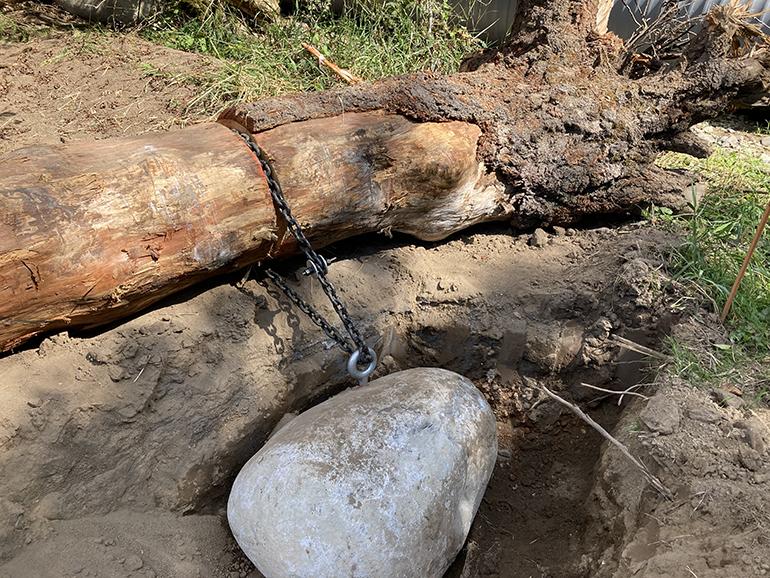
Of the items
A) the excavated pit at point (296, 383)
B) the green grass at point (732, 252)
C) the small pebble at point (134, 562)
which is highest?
the green grass at point (732, 252)

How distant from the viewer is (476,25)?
575 centimetres

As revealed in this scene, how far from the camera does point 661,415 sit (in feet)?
7.25

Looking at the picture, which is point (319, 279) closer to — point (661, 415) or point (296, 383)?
point (296, 383)

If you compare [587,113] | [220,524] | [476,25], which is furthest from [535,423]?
[476,25]

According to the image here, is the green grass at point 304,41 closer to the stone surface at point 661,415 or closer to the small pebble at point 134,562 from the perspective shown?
the small pebble at point 134,562

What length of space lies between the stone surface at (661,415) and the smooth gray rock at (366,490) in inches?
26.5

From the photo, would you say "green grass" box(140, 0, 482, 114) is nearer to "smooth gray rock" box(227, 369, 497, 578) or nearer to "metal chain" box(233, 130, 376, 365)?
"metal chain" box(233, 130, 376, 365)

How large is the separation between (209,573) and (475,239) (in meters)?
2.19

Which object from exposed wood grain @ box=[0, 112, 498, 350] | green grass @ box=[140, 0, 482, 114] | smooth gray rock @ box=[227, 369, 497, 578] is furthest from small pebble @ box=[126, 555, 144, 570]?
green grass @ box=[140, 0, 482, 114]

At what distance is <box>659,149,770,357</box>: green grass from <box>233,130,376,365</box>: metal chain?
164 cm

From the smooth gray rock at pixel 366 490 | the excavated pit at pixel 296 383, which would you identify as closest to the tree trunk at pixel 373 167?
the excavated pit at pixel 296 383

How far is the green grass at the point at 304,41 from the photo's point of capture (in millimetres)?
4035

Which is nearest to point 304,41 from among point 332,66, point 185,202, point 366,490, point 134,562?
point 332,66

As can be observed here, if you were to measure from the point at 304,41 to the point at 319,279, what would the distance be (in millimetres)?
2926
